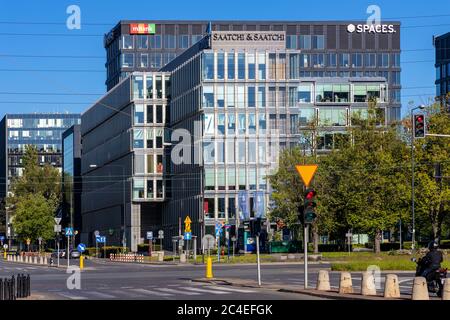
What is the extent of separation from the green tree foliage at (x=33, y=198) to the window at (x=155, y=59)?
27.1 meters

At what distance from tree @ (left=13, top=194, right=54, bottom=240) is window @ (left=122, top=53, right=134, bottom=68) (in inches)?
1271

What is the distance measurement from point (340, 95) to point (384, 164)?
5088 centimetres

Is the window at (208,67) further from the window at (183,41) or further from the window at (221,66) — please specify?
the window at (183,41)

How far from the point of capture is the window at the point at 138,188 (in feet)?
434

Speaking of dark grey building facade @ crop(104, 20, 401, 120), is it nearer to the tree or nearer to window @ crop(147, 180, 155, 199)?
the tree

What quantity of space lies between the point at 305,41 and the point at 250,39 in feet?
149

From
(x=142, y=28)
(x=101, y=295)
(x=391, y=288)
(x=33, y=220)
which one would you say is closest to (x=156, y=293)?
(x=101, y=295)

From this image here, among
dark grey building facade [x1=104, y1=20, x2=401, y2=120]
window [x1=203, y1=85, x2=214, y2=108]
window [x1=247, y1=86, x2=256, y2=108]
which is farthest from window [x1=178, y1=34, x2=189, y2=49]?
window [x1=247, y1=86, x2=256, y2=108]

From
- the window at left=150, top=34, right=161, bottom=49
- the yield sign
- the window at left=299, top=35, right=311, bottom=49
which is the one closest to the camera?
the yield sign

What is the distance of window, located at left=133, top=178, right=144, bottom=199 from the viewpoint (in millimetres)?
132250

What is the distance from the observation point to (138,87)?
13200 cm
